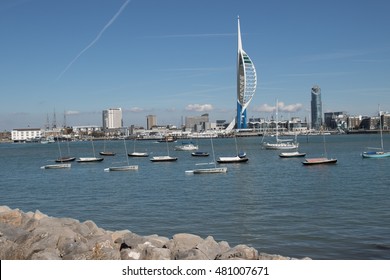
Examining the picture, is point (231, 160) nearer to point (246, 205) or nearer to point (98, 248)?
point (246, 205)

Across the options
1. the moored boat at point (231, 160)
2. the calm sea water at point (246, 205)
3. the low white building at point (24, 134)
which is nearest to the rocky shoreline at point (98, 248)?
the calm sea water at point (246, 205)

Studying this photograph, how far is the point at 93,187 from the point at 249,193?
6.37 meters

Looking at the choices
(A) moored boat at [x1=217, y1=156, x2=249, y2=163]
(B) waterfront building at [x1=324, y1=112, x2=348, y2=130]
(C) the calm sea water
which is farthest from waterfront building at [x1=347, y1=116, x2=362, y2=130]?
(C) the calm sea water

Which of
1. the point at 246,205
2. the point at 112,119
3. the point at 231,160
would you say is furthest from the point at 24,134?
the point at 246,205

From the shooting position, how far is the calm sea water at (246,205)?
795 cm

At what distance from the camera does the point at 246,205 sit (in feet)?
40.3

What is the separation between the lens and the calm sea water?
26.1 ft

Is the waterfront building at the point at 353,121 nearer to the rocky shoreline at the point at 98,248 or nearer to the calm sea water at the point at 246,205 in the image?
the calm sea water at the point at 246,205

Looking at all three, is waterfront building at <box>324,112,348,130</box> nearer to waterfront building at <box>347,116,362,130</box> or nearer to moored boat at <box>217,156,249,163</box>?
waterfront building at <box>347,116,362,130</box>
